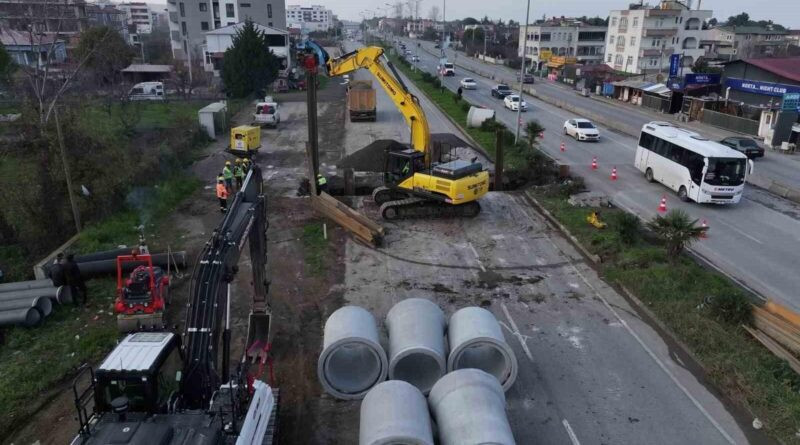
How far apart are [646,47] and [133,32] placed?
275 ft

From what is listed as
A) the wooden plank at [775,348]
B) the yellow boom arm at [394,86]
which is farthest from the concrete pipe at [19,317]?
the wooden plank at [775,348]

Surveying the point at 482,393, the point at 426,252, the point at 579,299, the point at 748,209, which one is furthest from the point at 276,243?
the point at 748,209

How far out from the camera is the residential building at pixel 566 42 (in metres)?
90.1

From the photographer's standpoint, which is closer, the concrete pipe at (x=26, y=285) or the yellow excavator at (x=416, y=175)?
the concrete pipe at (x=26, y=285)

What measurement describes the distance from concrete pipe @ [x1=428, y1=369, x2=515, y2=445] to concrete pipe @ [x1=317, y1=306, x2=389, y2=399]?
1619 mm

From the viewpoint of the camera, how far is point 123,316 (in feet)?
40.5

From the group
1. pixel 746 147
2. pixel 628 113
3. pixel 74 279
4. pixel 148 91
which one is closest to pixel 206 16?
pixel 148 91

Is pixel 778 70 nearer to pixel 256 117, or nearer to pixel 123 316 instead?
pixel 256 117

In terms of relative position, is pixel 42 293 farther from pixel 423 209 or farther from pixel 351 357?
pixel 423 209

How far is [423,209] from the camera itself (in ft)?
65.8

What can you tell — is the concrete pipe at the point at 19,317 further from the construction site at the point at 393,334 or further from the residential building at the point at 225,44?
the residential building at the point at 225,44

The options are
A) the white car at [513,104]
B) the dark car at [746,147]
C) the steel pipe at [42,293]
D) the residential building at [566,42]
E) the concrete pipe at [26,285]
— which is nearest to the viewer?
the steel pipe at [42,293]

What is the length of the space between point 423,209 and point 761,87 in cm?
3010

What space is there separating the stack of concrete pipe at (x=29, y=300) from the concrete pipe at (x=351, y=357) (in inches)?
279
